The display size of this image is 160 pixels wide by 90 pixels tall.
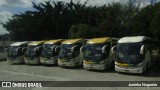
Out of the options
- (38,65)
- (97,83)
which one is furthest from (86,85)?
(38,65)

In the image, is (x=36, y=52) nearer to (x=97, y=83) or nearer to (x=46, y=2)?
(x=97, y=83)

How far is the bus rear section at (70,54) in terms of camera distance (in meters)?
24.2

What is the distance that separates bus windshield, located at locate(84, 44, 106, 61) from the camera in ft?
71.1

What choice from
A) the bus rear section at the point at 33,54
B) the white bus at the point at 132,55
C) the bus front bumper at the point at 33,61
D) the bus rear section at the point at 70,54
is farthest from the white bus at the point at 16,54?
the white bus at the point at 132,55

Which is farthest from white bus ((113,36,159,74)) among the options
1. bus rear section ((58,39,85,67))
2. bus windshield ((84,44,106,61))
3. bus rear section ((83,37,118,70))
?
bus rear section ((58,39,85,67))

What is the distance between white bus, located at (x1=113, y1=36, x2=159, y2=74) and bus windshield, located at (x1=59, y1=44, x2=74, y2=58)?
5.35 m

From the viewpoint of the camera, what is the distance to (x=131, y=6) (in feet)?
149

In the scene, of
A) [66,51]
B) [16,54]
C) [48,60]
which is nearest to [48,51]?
[48,60]

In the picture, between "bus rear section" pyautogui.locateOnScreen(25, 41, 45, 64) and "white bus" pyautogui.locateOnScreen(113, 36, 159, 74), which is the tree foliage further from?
"white bus" pyautogui.locateOnScreen(113, 36, 159, 74)

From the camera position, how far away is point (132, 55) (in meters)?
19.5

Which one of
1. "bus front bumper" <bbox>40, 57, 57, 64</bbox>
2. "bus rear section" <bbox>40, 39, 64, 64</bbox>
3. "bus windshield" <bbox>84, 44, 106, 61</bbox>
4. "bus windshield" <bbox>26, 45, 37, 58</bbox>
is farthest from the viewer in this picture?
"bus windshield" <bbox>26, 45, 37, 58</bbox>

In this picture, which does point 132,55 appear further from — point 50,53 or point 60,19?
point 60,19

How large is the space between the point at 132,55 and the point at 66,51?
24.0 feet

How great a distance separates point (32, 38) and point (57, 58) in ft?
70.6
